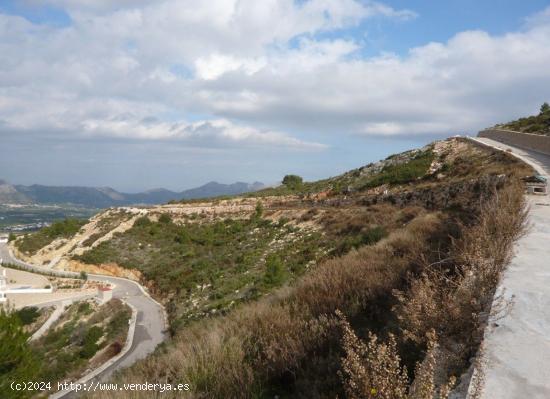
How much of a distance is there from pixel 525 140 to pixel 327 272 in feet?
113

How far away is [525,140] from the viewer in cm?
3472

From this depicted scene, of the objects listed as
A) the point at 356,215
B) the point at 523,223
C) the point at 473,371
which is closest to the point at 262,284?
the point at 356,215

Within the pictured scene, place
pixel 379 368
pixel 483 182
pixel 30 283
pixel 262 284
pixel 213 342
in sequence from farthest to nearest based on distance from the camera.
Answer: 1. pixel 30 283
2. pixel 483 182
3. pixel 262 284
4. pixel 213 342
5. pixel 379 368

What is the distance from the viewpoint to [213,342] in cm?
577

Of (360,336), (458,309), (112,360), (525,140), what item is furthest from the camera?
(525,140)

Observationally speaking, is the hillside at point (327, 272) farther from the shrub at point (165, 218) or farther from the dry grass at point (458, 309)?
the shrub at point (165, 218)

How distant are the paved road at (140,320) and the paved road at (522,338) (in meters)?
12.4

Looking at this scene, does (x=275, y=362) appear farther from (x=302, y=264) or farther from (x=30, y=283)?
(x=30, y=283)

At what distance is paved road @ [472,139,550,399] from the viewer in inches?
122

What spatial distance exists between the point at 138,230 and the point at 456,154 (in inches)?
1312

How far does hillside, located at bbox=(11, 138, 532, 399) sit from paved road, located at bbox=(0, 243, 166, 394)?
100 centimetres

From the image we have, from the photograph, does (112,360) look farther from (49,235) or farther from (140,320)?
(49,235)

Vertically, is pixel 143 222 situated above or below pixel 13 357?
above

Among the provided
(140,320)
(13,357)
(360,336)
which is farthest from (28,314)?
(360,336)
